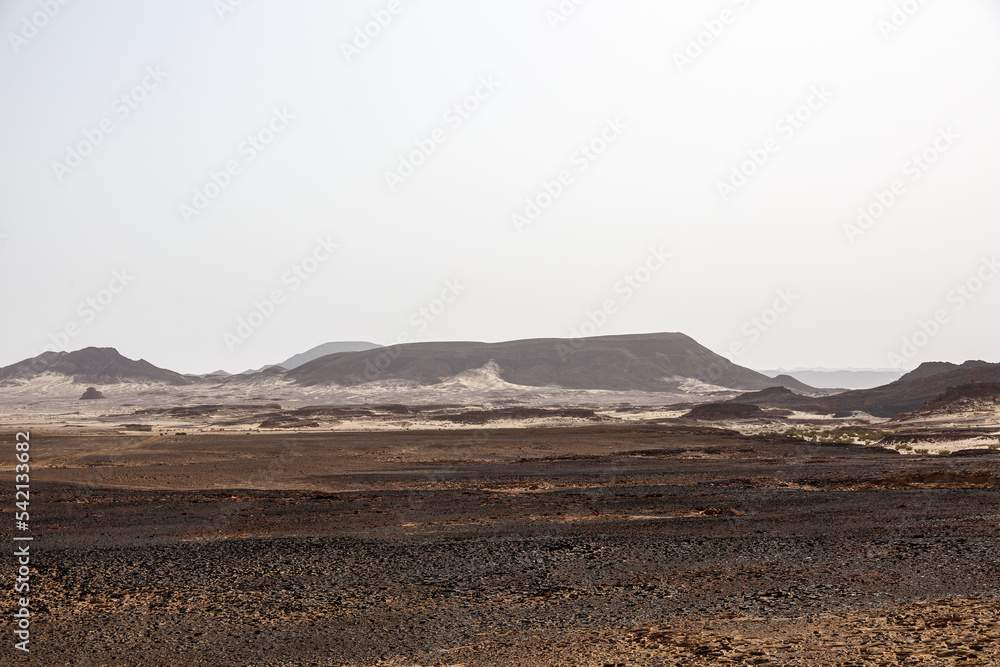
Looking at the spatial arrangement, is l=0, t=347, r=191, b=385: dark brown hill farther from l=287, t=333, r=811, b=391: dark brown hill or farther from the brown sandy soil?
the brown sandy soil

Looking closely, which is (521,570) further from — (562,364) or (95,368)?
(95,368)

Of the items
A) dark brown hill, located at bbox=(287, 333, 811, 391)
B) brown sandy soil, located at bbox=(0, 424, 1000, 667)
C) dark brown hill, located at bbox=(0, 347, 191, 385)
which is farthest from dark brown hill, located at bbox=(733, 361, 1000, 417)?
dark brown hill, located at bbox=(0, 347, 191, 385)

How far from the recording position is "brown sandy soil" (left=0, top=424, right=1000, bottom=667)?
365 inches

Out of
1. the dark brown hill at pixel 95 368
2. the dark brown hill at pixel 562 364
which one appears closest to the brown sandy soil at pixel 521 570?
the dark brown hill at pixel 562 364

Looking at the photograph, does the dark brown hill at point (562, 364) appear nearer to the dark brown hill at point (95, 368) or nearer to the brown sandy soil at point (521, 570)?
the dark brown hill at point (95, 368)

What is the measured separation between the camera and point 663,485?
25.0m

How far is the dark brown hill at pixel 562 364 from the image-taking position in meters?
144

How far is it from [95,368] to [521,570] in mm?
180762

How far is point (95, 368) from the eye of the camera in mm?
169375

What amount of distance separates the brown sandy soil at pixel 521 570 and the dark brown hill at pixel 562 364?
116358 millimetres

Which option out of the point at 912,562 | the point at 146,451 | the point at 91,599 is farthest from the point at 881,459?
the point at 146,451

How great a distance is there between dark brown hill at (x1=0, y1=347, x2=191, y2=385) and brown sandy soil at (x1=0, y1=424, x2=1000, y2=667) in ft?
501

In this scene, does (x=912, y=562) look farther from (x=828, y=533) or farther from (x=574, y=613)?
(x=574, y=613)

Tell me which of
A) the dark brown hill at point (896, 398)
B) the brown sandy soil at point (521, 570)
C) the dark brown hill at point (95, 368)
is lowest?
the brown sandy soil at point (521, 570)
